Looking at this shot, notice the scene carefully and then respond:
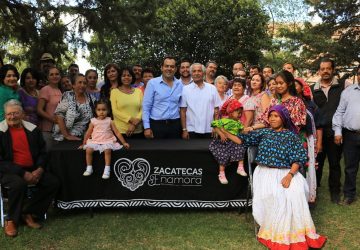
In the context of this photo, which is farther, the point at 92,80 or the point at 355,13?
the point at 355,13

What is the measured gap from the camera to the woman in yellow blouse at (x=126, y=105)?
16.0 ft

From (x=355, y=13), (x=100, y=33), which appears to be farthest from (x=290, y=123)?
(x=355, y=13)

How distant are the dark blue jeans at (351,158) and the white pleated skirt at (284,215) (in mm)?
1496

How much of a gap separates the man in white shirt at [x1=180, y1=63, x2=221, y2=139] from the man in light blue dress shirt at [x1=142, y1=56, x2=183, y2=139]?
12 cm

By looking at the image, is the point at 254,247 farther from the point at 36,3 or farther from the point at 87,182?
the point at 36,3

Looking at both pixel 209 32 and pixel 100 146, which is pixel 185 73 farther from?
pixel 209 32

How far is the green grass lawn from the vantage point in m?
3.70

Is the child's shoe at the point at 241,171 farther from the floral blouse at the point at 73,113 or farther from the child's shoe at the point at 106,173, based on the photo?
the floral blouse at the point at 73,113

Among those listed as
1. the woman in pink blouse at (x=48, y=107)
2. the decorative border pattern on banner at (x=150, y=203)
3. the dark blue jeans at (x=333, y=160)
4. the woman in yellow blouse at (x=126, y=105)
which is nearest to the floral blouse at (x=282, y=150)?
the decorative border pattern on banner at (x=150, y=203)

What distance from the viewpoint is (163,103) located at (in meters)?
4.96

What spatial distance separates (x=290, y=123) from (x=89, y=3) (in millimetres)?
5378

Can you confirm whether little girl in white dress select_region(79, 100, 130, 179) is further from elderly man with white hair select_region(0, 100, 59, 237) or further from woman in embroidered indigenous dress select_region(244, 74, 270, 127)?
woman in embroidered indigenous dress select_region(244, 74, 270, 127)

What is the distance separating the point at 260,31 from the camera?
13875 mm

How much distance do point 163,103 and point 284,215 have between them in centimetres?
218
